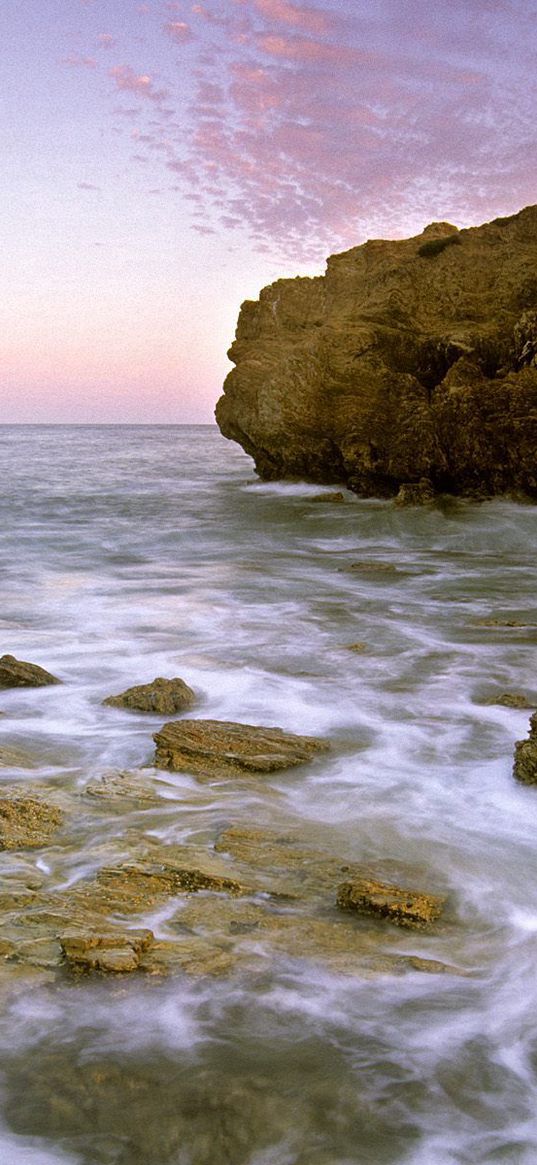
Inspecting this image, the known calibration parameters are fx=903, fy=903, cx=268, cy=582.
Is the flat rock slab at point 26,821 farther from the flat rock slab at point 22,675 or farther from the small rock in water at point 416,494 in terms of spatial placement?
the small rock in water at point 416,494

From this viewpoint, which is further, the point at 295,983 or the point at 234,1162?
the point at 295,983

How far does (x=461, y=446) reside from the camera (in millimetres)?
20922

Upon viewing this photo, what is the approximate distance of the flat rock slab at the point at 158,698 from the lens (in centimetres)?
717

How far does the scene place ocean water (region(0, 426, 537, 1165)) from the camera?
2.93 m

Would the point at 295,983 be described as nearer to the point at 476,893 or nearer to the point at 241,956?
the point at 241,956

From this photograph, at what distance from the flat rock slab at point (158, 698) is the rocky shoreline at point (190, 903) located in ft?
5.45

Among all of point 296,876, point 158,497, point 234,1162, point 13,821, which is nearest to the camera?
point 234,1162

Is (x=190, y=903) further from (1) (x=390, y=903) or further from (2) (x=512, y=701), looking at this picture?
(2) (x=512, y=701)

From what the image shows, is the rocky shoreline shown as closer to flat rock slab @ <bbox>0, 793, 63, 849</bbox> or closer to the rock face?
flat rock slab @ <bbox>0, 793, 63, 849</bbox>

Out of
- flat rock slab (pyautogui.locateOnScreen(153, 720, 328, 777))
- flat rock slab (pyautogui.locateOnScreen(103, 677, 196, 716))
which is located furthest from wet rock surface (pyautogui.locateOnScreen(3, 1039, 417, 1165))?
flat rock slab (pyautogui.locateOnScreen(103, 677, 196, 716))

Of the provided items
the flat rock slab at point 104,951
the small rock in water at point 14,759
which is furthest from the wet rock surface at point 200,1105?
the small rock in water at point 14,759

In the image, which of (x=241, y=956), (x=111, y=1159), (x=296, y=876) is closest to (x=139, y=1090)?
(x=111, y=1159)

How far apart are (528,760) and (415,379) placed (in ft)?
58.8

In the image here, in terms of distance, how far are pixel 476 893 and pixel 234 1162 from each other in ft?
6.73
